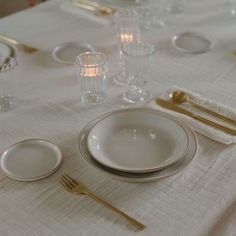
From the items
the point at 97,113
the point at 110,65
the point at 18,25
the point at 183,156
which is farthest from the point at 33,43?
the point at 183,156

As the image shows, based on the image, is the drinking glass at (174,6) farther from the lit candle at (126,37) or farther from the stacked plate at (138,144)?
the stacked plate at (138,144)

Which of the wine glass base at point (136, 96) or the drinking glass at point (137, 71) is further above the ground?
the drinking glass at point (137, 71)

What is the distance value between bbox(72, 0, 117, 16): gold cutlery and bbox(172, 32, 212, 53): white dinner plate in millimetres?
301

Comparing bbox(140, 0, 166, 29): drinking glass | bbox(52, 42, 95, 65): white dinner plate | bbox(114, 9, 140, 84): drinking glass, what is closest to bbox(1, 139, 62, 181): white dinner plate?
bbox(52, 42, 95, 65): white dinner plate

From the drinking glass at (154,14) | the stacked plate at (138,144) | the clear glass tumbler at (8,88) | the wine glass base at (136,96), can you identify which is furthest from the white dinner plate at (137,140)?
the drinking glass at (154,14)

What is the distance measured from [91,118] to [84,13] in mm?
643

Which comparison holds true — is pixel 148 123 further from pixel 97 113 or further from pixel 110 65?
pixel 110 65

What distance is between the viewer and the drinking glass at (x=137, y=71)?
44.1 inches

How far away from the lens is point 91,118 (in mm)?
1061

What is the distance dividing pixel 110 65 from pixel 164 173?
0.50 m

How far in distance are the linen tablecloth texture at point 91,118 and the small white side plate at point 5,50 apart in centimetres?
5

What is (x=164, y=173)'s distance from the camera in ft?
2.87

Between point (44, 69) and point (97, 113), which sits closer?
point (97, 113)

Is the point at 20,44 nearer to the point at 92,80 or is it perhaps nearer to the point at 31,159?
the point at 92,80
